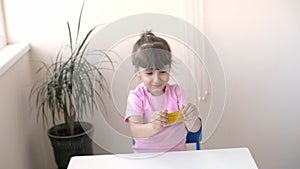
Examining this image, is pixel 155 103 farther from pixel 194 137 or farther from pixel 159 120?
pixel 194 137

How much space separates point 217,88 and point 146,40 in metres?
0.30

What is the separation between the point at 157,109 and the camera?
1311 mm

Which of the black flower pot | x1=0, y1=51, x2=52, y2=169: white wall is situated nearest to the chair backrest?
the black flower pot

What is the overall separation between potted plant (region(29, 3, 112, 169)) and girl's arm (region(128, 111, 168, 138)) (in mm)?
454

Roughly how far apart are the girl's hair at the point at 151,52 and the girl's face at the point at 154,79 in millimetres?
16


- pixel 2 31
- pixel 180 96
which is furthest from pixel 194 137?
pixel 2 31

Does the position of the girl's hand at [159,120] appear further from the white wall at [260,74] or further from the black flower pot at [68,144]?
the white wall at [260,74]

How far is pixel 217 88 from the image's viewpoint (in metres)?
1.37

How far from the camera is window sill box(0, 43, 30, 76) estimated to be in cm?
163

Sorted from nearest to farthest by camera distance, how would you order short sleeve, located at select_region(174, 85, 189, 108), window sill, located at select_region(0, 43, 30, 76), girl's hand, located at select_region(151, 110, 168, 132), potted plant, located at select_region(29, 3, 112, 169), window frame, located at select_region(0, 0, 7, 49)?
girl's hand, located at select_region(151, 110, 168, 132)
short sleeve, located at select_region(174, 85, 189, 108)
window sill, located at select_region(0, 43, 30, 76)
potted plant, located at select_region(29, 3, 112, 169)
window frame, located at select_region(0, 0, 7, 49)

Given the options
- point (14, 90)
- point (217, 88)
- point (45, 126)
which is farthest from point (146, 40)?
point (45, 126)

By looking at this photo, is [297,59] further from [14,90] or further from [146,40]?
[14,90]

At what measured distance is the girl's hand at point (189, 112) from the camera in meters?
1.27

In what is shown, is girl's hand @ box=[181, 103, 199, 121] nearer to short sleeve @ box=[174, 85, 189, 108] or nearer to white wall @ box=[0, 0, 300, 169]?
short sleeve @ box=[174, 85, 189, 108]
